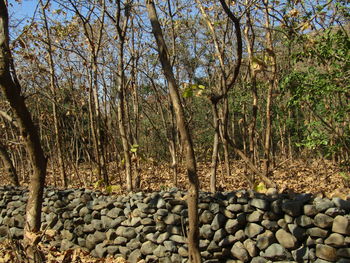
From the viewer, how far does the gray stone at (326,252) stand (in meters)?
3.30

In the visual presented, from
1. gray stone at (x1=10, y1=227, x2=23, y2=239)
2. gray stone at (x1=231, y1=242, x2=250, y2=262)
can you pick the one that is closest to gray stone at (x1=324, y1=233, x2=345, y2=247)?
gray stone at (x1=231, y1=242, x2=250, y2=262)

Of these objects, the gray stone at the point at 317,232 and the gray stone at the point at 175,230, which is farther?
the gray stone at the point at 175,230

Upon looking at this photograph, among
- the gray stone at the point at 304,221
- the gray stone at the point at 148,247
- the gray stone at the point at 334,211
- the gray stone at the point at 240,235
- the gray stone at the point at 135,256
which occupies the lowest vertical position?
the gray stone at the point at 135,256

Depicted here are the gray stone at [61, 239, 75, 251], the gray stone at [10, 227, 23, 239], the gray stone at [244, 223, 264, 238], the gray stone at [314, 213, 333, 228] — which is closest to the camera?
the gray stone at [314, 213, 333, 228]

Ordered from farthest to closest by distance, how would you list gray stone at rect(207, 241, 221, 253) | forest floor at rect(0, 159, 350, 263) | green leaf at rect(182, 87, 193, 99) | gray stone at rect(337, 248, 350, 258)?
forest floor at rect(0, 159, 350, 263) < gray stone at rect(207, 241, 221, 253) < gray stone at rect(337, 248, 350, 258) < green leaf at rect(182, 87, 193, 99)

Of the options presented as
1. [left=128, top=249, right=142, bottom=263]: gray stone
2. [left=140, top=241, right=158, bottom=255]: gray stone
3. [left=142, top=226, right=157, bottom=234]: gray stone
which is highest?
[left=142, top=226, right=157, bottom=234]: gray stone

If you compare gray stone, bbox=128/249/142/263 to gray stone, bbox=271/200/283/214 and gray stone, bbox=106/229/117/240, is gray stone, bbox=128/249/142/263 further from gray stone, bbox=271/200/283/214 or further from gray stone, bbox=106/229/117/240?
gray stone, bbox=271/200/283/214

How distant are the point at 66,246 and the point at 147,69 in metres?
6.68

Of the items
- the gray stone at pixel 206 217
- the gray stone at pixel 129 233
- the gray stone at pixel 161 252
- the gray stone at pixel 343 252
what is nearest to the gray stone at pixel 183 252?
the gray stone at pixel 161 252

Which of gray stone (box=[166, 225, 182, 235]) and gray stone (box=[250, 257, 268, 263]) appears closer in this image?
gray stone (box=[250, 257, 268, 263])

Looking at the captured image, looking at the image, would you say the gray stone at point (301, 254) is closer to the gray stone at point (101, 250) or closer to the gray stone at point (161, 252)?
the gray stone at point (161, 252)

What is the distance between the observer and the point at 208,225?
4.11 m

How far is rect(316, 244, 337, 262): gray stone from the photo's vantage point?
10.8 feet

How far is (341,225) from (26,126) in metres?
3.25
